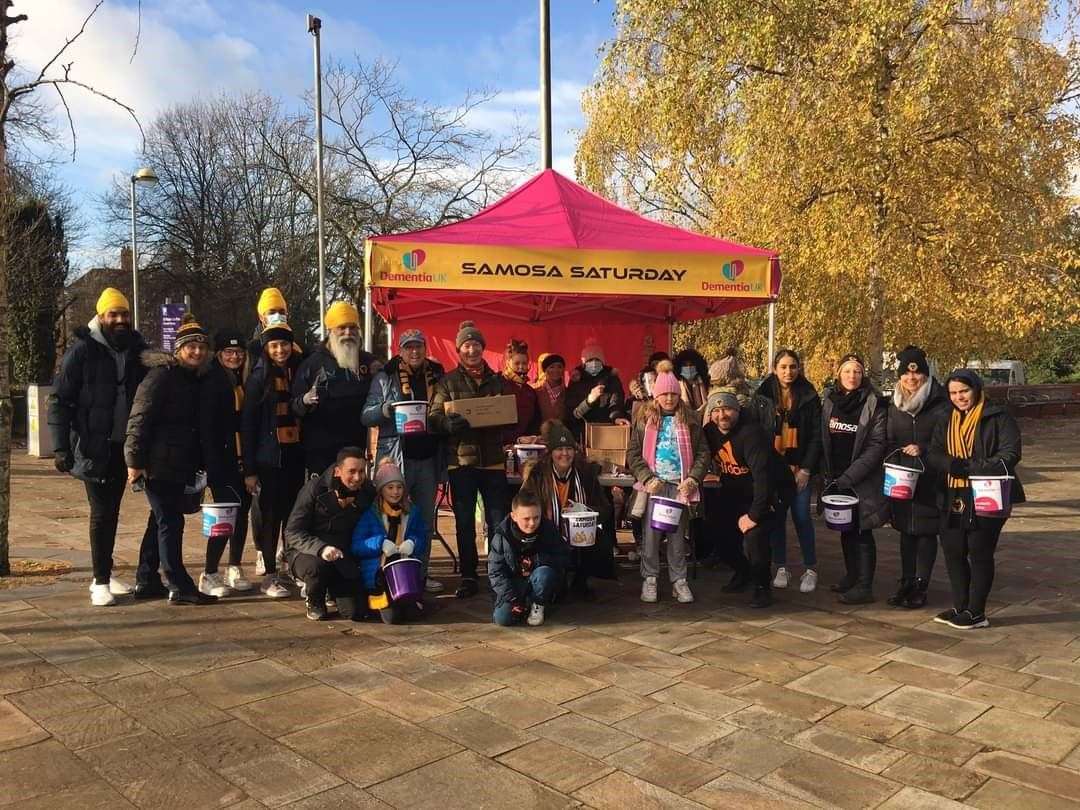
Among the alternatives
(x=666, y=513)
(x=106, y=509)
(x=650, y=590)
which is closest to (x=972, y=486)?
(x=666, y=513)

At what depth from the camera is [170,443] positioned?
207 inches

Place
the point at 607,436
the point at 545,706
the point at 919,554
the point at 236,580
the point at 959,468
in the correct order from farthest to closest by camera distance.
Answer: the point at 607,436
the point at 236,580
the point at 919,554
the point at 959,468
the point at 545,706

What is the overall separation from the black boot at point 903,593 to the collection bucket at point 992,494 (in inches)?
37.9

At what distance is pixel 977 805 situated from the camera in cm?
304

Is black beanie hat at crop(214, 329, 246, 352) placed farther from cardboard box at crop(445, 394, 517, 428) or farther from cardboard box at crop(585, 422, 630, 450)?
cardboard box at crop(585, 422, 630, 450)

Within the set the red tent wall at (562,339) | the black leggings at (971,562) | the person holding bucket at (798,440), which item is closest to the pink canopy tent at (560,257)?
the red tent wall at (562,339)

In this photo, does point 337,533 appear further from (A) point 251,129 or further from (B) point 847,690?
(A) point 251,129

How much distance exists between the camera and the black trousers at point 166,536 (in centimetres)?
531

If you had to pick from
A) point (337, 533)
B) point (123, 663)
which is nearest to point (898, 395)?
point (337, 533)

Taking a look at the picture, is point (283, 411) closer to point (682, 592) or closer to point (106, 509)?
point (106, 509)

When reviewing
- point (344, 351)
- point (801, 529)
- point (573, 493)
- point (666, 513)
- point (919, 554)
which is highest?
point (344, 351)

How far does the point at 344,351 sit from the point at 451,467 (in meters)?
1.09

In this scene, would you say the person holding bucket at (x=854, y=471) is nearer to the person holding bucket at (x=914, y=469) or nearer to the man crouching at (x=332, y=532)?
the person holding bucket at (x=914, y=469)

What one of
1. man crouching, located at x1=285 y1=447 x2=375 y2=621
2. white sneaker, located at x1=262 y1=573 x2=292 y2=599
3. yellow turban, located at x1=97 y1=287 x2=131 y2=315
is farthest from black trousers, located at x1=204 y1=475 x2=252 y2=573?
yellow turban, located at x1=97 y1=287 x2=131 y2=315
